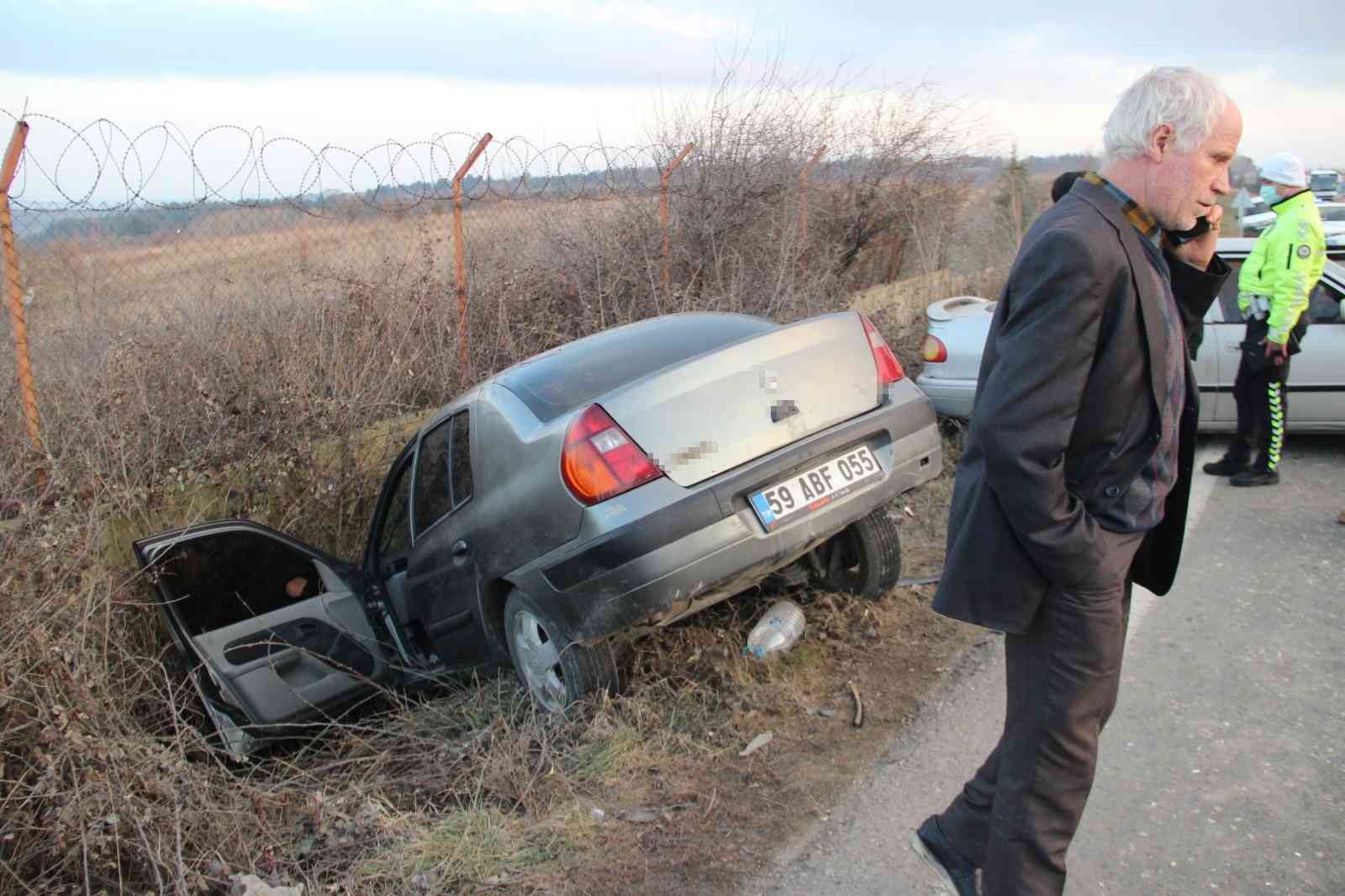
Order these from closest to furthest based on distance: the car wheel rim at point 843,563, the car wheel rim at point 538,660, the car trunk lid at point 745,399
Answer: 1. the car trunk lid at point 745,399
2. the car wheel rim at point 538,660
3. the car wheel rim at point 843,563

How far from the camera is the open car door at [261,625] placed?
439 centimetres

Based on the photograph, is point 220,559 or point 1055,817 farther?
point 220,559

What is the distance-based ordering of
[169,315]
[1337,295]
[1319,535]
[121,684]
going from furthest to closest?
1. [1337,295]
2. [169,315]
3. [1319,535]
4. [121,684]

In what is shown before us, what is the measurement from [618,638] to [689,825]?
0.80 meters

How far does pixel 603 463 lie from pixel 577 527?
0.24 m

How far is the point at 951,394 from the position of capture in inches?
300

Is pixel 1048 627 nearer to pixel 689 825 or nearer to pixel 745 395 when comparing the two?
pixel 689 825

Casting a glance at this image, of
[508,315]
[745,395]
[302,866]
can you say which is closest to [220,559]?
[302,866]

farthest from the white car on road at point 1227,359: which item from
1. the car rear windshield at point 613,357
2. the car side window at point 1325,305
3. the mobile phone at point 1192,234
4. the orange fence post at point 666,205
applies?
the mobile phone at point 1192,234

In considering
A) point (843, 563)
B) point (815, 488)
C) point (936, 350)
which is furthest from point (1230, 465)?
point (815, 488)

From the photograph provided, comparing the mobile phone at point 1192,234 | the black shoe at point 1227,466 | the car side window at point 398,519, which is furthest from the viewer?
the black shoe at point 1227,466

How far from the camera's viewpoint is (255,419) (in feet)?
19.0

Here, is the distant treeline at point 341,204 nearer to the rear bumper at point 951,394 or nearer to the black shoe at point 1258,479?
the rear bumper at point 951,394

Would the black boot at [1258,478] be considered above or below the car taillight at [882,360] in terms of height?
below
